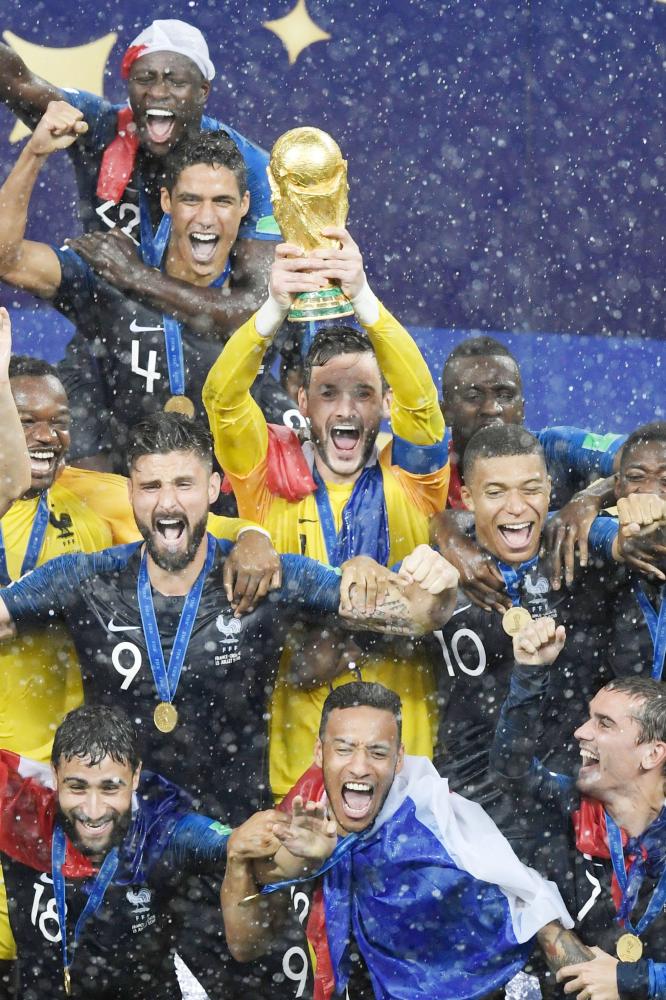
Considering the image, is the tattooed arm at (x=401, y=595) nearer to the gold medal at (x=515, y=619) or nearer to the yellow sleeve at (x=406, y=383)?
the gold medal at (x=515, y=619)

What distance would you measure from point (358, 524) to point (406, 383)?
1.23ft

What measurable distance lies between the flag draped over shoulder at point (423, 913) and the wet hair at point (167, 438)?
98 centimetres

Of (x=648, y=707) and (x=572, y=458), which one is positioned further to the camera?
(x=572, y=458)

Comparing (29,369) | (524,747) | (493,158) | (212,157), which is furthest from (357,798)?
(493,158)

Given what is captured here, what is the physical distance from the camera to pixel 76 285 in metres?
5.16

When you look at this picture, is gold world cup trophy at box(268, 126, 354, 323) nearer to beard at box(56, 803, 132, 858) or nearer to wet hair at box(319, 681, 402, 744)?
wet hair at box(319, 681, 402, 744)

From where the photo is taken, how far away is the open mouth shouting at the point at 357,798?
13.9ft

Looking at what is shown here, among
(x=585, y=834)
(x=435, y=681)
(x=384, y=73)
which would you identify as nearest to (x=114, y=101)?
(x=384, y=73)

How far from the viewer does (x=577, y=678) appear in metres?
4.64

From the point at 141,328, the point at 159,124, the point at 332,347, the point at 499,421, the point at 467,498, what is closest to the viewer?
the point at 467,498

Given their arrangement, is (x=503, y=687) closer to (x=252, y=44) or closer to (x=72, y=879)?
(x=72, y=879)

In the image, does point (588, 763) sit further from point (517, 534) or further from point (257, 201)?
point (257, 201)

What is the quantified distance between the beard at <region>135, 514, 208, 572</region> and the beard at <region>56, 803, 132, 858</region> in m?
0.58

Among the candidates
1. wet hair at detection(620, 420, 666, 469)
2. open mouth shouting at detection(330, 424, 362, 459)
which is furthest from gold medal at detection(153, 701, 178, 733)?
wet hair at detection(620, 420, 666, 469)
